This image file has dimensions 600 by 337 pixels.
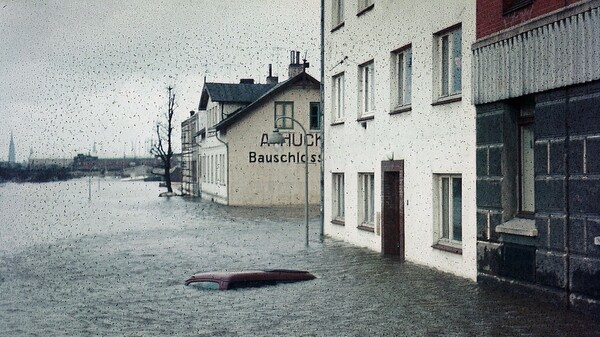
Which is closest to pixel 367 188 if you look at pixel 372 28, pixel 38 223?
pixel 372 28

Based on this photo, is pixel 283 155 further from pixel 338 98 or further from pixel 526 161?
pixel 526 161

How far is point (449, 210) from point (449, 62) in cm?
290

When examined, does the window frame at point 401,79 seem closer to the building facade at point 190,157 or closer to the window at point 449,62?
the window at point 449,62

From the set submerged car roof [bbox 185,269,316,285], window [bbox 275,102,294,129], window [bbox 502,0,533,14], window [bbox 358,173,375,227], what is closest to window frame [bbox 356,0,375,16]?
window [bbox 358,173,375,227]

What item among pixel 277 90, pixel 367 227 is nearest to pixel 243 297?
pixel 367 227

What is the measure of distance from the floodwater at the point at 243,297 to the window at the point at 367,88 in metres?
3.64

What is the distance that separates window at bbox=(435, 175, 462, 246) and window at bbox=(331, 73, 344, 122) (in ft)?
23.6

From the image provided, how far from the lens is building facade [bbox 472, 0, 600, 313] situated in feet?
33.9

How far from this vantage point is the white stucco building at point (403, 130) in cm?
1435

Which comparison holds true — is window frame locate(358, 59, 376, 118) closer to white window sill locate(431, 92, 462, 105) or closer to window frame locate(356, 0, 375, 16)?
window frame locate(356, 0, 375, 16)

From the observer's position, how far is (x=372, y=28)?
19234mm

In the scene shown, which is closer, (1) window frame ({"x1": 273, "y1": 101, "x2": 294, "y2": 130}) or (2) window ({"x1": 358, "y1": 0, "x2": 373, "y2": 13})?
(2) window ({"x1": 358, "y1": 0, "x2": 373, "y2": 13})

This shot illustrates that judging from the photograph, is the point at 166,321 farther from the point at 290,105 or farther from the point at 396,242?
the point at 290,105

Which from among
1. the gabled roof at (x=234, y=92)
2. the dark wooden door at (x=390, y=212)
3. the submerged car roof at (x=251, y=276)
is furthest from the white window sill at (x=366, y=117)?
the gabled roof at (x=234, y=92)
